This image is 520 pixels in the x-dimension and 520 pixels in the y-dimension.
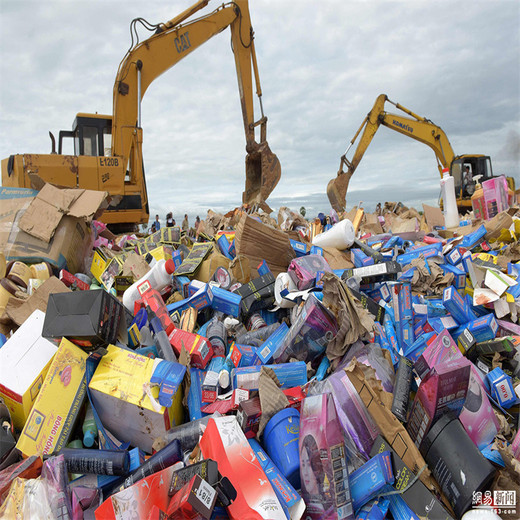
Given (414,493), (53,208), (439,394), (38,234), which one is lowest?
(414,493)

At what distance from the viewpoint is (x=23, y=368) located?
1.81 m

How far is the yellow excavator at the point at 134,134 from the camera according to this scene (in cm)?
610

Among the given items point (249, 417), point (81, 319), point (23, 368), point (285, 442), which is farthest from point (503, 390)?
point (23, 368)

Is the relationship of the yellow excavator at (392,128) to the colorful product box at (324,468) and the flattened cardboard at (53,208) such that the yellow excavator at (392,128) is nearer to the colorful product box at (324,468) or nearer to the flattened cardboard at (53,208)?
the flattened cardboard at (53,208)

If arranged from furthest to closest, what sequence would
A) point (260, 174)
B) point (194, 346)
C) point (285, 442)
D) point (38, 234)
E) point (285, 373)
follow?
point (260, 174) < point (38, 234) < point (194, 346) < point (285, 373) < point (285, 442)

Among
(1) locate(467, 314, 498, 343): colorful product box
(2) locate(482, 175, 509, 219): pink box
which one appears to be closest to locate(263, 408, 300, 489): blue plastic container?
(1) locate(467, 314, 498, 343): colorful product box

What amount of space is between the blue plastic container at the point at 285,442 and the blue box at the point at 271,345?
499 millimetres

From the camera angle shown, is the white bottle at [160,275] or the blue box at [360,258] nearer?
the white bottle at [160,275]

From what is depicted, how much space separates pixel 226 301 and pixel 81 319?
0.99 m

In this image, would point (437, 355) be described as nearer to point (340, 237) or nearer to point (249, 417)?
point (249, 417)

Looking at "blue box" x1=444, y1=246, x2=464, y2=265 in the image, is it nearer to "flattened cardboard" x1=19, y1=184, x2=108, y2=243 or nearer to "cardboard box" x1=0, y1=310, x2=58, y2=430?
"cardboard box" x1=0, y1=310, x2=58, y2=430

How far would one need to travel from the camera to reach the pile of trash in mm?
1374

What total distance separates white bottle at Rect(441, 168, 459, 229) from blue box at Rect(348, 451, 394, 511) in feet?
14.3

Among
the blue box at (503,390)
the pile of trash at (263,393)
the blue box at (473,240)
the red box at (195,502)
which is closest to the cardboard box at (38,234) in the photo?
the pile of trash at (263,393)
